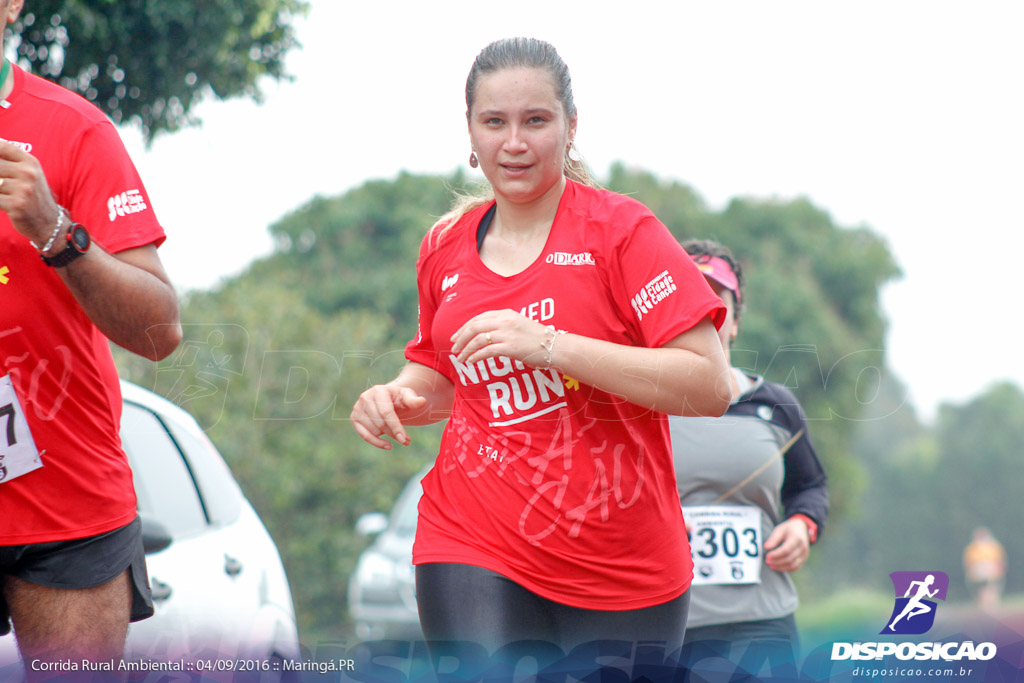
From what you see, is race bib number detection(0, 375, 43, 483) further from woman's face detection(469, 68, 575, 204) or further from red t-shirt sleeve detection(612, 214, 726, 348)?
red t-shirt sleeve detection(612, 214, 726, 348)

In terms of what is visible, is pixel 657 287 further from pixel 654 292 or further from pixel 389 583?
pixel 389 583

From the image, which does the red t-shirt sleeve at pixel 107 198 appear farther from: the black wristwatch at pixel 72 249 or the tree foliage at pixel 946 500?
the tree foliage at pixel 946 500

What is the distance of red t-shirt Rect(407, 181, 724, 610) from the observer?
2516 millimetres

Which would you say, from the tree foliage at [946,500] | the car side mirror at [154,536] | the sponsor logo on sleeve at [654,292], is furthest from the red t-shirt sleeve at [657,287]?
the tree foliage at [946,500]

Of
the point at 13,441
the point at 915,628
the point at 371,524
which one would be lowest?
the point at 371,524

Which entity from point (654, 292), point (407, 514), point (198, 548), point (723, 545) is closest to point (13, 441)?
point (654, 292)

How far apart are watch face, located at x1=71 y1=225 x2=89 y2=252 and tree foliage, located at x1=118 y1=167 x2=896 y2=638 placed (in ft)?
23.8

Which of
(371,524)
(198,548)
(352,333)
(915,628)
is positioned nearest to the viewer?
(915,628)

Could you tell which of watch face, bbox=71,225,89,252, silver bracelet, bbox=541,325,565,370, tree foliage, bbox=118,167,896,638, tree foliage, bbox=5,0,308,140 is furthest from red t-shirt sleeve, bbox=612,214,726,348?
tree foliage, bbox=118,167,896,638

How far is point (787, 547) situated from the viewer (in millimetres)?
3748

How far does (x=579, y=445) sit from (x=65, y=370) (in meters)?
1.18

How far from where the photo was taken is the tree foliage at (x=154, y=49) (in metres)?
5.14

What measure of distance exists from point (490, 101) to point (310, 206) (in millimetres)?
23216

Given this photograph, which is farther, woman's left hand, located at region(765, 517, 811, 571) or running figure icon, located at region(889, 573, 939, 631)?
woman's left hand, located at region(765, 517, 811, 571)
